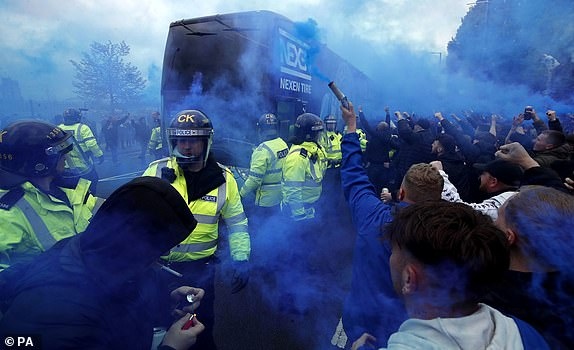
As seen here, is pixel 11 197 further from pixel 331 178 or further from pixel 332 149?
pixel 331 178

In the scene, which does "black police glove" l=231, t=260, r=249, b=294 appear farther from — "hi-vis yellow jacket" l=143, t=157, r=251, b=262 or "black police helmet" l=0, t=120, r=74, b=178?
"black police helmet" l=0, t=120, r=74, b=178

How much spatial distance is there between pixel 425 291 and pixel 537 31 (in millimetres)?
9916

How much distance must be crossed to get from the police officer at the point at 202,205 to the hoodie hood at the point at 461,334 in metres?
1.73

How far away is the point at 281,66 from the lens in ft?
22.5

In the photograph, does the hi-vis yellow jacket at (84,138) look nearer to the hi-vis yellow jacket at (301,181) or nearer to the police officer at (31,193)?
the hi-vis yellow jacket at (301,181)

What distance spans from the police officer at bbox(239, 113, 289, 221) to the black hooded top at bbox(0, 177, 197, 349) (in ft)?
9.73

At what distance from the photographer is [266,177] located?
4.54 m

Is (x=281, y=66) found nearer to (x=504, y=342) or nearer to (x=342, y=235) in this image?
(x=342, y=235)

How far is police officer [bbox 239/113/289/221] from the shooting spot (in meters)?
4.45

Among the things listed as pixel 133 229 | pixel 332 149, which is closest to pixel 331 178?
pixel 332 149

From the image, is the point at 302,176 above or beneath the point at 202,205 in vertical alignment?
beneath

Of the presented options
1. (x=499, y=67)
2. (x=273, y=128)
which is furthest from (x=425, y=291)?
(x=499, y=67)

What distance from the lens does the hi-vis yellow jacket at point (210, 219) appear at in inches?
96.4

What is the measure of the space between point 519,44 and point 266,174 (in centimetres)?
875
